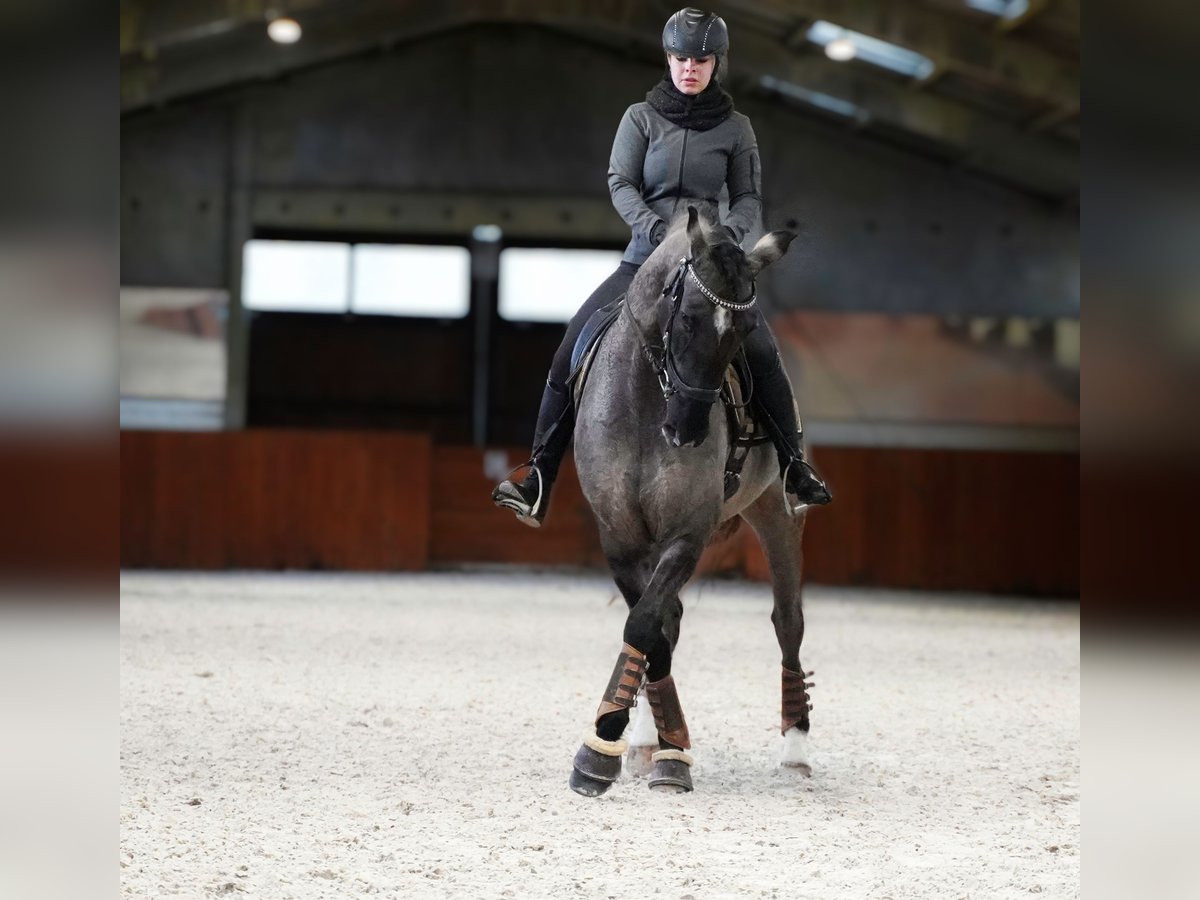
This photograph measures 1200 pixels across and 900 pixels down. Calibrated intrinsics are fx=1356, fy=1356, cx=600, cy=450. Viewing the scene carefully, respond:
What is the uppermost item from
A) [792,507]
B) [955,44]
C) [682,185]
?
[955,44]

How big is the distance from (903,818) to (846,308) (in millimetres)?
14065

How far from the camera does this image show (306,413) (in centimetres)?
2014

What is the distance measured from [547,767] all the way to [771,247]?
2126mm

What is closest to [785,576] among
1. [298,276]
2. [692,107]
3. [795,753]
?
[795,753]

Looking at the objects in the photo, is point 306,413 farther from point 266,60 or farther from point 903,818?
point 903,818

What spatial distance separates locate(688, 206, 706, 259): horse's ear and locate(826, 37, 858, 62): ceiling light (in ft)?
39.4

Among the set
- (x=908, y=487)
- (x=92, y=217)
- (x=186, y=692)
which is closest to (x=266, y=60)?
(x=908, y=487)

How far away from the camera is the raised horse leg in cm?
438

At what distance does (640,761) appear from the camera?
507cm

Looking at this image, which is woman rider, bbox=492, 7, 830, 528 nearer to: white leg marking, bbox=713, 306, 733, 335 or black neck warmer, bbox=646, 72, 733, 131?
black neck warmer, bbox=646, 72, 733, 131

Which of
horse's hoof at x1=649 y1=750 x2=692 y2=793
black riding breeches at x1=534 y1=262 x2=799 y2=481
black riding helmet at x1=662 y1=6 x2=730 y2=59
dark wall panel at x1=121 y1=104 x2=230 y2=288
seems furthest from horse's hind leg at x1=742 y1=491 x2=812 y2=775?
dark wall panel at x1=121 y1=104 x2=230 y2=288

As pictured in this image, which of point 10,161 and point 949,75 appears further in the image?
point 949,75

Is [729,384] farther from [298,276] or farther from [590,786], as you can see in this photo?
[298,276]

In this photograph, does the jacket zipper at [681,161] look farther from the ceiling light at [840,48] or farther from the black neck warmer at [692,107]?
the ceiling light at [840,48]
